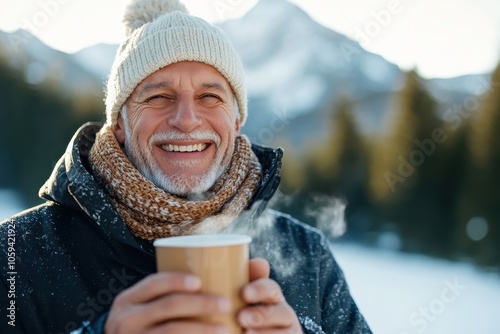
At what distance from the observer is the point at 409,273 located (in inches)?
425

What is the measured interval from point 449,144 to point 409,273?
3.43m

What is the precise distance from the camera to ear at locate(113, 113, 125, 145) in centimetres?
220

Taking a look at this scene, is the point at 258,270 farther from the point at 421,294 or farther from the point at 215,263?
the point at 421,294

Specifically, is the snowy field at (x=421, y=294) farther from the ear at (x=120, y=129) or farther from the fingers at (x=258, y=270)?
the fingers at (x=258, y=270)

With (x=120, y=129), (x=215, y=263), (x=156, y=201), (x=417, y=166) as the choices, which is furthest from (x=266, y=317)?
(x=417, y=166)

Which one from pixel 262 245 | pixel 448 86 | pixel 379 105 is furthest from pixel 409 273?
pixel 379 105

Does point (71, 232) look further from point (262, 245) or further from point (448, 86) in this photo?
point (448, 86)

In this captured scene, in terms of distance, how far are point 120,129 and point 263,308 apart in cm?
149

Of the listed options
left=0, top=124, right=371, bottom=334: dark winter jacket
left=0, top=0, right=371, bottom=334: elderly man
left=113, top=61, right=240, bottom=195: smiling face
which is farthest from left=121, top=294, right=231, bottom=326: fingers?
left=113, top=61, right=240, bottom=195: smiling face

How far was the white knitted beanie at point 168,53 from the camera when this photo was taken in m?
2.04

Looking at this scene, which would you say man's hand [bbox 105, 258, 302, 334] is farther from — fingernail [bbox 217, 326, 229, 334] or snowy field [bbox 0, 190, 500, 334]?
snowy field [bbox 0, 190, 500, 334]

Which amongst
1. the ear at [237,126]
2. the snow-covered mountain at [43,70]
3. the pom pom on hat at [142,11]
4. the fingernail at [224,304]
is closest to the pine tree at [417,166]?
the ear at [237,126]

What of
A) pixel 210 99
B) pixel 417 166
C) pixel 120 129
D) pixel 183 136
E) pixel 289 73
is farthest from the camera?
pixel 289 73

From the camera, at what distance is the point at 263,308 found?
0.92 metres
